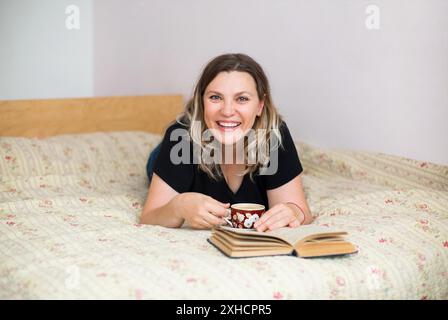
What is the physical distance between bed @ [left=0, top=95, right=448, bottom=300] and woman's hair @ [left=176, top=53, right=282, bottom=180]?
243mm

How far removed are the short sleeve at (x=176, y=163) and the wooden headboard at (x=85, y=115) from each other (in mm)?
509

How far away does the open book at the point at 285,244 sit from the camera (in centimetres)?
123

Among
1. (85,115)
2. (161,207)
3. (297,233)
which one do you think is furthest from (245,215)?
(85,115)

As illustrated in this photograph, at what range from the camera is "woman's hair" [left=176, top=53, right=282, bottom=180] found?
5.32 feet

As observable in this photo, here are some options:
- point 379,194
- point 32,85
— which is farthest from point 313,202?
point 32,85

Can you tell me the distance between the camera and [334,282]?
1.18m

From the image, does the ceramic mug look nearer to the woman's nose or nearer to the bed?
the bed

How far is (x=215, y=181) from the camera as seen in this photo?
1.67m

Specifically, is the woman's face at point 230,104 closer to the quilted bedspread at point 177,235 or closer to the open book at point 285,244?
the quilted bedspread at point 177,235

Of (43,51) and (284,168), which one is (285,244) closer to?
(284,168)

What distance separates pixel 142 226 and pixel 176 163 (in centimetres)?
21

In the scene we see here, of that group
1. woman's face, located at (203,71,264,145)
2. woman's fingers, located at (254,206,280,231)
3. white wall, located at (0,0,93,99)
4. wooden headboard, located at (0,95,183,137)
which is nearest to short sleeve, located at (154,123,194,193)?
woman's face, located at (203,71,264,145)

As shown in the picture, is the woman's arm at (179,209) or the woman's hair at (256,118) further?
the woman's hair at (256,118)

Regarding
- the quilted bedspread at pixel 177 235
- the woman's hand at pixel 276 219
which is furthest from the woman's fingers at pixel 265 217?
the quilted bedspread at pixel 177 235
